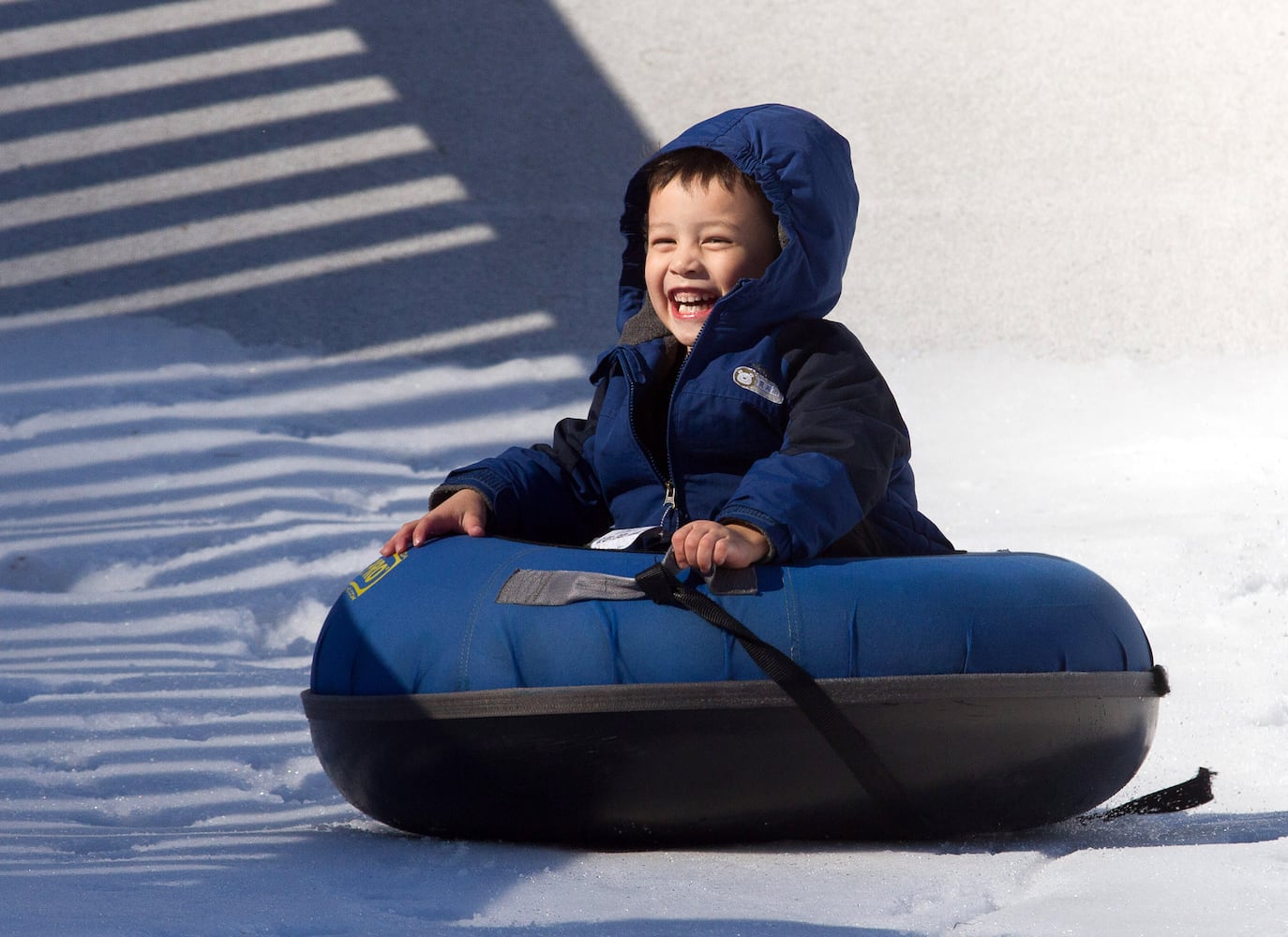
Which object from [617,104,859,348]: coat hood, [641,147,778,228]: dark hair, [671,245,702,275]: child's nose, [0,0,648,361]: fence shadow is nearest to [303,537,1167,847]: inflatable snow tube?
[617,104,859,348]: coat hood

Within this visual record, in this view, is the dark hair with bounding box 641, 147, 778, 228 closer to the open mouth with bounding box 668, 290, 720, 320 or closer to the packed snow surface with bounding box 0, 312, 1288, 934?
the open mouth with bounding box 668, 290, 720, 320

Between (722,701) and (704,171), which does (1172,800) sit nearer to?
(722,701)

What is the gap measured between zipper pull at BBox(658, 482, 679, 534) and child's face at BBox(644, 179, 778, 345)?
281mm

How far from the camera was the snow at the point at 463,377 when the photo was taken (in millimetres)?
2697

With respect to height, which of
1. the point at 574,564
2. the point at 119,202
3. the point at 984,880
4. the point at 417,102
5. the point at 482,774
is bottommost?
the point at 984,880

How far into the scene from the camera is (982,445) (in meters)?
5.82

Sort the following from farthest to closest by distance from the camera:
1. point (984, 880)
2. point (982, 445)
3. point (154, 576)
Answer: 1. point (982, 445)
2. point (154, 576)
3. point (984, 880)

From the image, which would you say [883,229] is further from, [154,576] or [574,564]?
[574,564]

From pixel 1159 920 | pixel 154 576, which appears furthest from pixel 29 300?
pixel 1159 920

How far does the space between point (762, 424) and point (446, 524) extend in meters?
0.55

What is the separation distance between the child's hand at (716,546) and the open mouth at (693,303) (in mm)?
565

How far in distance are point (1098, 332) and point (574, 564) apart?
5377mm

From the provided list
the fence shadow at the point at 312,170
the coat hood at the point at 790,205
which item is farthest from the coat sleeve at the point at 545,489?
the fence shadow at the point at 312,170

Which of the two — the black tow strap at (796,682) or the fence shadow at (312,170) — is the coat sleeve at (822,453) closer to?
the black tow strap at (796,682)
